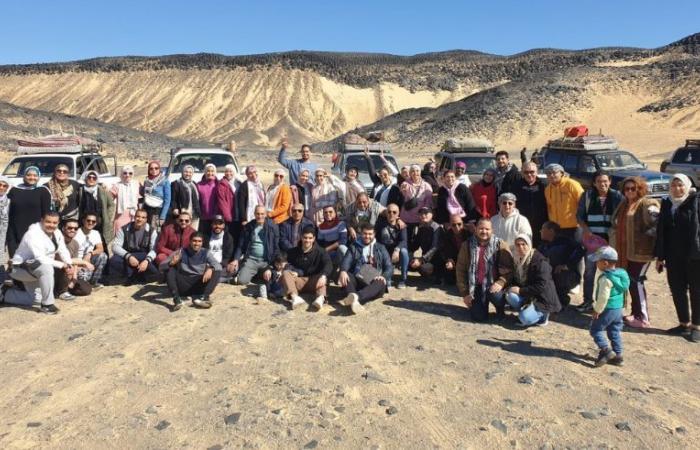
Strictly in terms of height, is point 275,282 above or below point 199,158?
below

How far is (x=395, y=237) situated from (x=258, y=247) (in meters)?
1.85

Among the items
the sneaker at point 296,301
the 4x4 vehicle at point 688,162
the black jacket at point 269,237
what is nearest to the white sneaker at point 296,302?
the sneaker at point 296,301

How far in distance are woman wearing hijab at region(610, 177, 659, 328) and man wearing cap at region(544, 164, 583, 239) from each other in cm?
73

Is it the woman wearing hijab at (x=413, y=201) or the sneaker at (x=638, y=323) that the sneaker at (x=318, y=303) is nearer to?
the woman wearing hijab at (x=413, y=201)

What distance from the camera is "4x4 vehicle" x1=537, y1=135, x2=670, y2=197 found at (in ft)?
45.2

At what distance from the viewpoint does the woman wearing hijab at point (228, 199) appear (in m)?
8.40

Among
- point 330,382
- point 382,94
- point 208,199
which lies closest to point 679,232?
point 330,382

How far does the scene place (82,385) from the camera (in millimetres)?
4949

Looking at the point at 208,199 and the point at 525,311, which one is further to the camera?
the point at 208,199

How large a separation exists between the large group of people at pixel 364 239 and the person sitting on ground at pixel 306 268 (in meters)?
0.02

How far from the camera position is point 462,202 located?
325 inches

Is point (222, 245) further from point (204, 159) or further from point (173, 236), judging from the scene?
point (204, 159)

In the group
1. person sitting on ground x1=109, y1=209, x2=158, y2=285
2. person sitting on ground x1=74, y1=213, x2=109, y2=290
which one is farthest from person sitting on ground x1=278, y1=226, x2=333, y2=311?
person sitting on ground x1=74, y1=213, x2=109, y2=290

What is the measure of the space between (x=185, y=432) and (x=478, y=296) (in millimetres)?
3633
